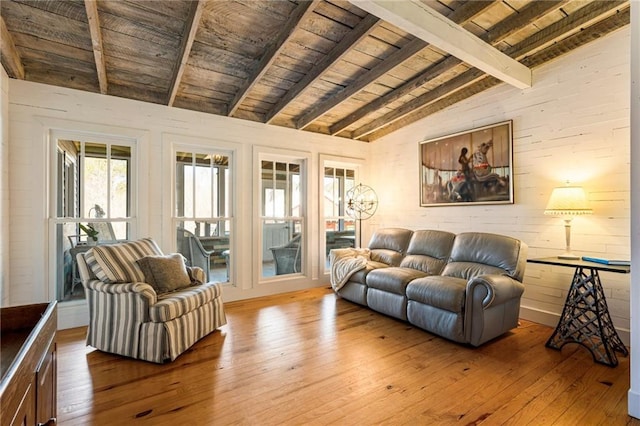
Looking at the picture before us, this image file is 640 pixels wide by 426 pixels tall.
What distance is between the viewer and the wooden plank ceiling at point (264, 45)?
2.51m

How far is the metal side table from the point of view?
249 centimetres

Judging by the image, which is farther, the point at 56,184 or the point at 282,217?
the point at 282,217

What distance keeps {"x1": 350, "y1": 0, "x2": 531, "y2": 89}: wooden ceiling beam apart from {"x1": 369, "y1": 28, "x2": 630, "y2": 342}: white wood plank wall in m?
0.41

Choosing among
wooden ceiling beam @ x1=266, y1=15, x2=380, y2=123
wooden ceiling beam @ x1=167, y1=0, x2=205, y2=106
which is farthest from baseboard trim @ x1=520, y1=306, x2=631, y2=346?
wooden ceiling beam @ x1=167, y1=0, x2=205, y2=106

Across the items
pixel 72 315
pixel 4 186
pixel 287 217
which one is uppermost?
pixel 4 186

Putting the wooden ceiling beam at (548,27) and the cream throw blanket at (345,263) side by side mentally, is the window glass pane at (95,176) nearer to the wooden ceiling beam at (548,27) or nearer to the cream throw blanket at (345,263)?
the cream throw blanket at (345,263)

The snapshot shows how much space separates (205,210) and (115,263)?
1.50m

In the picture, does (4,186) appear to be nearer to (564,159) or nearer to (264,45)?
(264,45)

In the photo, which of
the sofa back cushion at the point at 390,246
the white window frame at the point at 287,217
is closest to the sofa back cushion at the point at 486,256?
the sofa back cushion at the point at 390,246

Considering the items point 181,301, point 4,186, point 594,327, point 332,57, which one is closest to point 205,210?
point 181,301

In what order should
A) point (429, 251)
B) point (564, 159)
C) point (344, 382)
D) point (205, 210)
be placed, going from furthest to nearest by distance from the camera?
1. point (205, 210)
2. point (429, 251)
3. point (564, 159)
4. point (344, 382)

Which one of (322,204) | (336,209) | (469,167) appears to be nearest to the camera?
(469,167)

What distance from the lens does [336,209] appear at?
17.5 feet

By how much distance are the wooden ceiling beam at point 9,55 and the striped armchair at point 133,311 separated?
1766 mm
